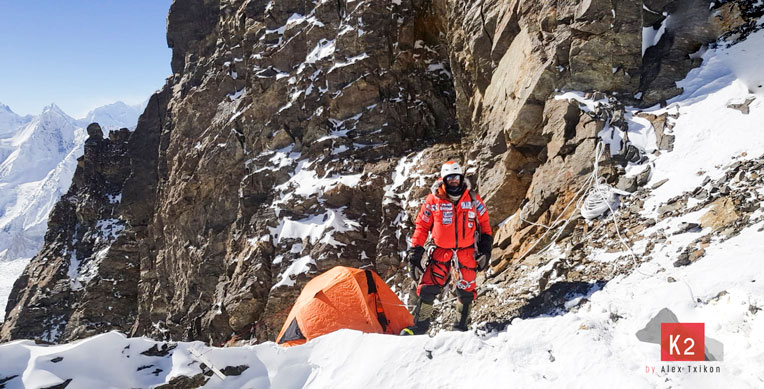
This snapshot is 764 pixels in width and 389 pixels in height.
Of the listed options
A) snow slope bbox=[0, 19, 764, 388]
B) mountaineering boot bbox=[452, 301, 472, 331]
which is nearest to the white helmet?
mountaineering boot bbox=[452, 301, 472, 331]

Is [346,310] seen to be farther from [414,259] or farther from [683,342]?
[683,342]

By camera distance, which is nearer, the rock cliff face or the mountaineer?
the mountaineer

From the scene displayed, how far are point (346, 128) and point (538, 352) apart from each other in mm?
16431

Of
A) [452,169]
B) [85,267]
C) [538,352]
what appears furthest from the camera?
[85,267]

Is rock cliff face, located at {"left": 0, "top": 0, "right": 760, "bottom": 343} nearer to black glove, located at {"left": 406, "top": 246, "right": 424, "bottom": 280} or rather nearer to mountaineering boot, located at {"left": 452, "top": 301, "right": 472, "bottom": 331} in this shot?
mountaineering boot, located at {"left": 452, "top": 301, "right": 472, "bottom": 331}

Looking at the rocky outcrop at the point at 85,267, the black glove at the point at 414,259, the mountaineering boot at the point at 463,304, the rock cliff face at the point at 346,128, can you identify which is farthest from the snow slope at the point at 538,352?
the rocky outcrop at the point at 85,267

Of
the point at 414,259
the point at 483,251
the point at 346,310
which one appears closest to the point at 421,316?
the point at 414,259

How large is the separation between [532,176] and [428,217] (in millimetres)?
5376

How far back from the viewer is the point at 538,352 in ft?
12.8

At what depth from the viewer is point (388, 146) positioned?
1808 centimetres

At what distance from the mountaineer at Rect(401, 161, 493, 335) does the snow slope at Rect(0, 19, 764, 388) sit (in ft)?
4.83

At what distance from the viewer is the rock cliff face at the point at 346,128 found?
9.07 m

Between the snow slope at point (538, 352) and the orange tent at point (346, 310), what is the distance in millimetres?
3350

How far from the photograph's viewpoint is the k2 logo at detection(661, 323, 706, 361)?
127 inches
